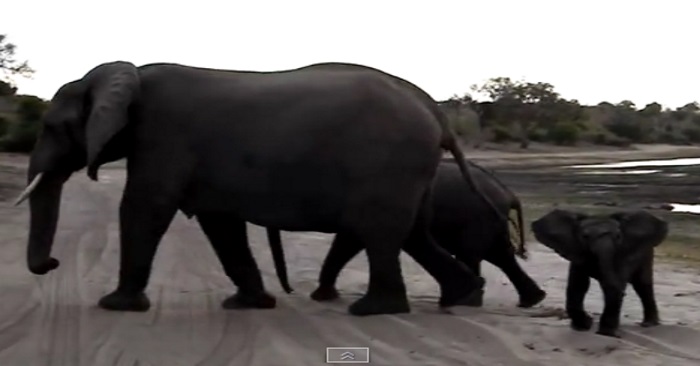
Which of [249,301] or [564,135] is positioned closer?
[249,301]

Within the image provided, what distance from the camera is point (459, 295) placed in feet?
28.2

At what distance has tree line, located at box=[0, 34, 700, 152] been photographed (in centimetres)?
6222

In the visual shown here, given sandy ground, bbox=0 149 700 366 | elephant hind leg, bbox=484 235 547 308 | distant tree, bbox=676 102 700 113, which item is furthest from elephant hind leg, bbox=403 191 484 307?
distant tree, bbox=676 102 700 113

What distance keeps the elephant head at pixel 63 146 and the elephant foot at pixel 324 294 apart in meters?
2.07

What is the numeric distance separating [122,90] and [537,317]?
140 inches

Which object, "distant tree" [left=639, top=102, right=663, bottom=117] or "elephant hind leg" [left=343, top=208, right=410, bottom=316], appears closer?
"elephant hind leg" [left=343, top=208, right=410, bottom=316]

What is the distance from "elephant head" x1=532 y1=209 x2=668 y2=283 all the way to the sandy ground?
54cm

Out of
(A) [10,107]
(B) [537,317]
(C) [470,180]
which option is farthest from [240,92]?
(A) [10,107]

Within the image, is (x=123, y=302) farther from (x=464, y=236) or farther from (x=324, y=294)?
(x=464, y=236)

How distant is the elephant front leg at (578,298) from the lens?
24.7ft

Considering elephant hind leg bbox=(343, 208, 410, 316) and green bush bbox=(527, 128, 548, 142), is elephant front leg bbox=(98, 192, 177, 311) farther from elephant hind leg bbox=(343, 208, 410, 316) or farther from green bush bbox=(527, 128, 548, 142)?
green bush bbox=(527, 128, 548, 142)

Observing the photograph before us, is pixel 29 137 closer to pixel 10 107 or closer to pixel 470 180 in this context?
pixel 10 107

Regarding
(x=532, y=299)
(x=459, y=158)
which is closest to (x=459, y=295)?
(x=532, y=299)

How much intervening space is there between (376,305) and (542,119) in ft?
248
